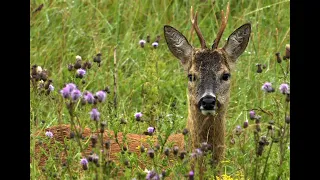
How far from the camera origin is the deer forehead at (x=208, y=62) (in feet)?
15.6

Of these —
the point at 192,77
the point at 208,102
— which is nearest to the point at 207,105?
the point at 208,102

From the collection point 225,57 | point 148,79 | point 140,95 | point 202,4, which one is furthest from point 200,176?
point 202,4

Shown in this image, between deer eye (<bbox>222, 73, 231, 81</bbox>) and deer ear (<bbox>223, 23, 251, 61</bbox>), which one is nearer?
deer eye (<bbox>222, 73, 231, 81</bbox>)

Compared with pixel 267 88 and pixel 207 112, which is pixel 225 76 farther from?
pixel 267 88

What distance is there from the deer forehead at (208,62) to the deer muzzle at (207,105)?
1.00 ft

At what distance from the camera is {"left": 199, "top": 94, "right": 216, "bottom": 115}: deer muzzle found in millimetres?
4423

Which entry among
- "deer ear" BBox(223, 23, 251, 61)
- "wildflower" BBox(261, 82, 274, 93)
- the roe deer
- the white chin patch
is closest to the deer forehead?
the roe deer

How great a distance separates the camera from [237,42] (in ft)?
17.0

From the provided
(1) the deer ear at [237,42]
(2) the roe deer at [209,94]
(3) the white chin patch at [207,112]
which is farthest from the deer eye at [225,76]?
(3) the white chin patch at [207,112]

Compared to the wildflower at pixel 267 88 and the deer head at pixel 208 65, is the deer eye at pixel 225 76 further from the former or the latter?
the wildflower at pixel 267 88

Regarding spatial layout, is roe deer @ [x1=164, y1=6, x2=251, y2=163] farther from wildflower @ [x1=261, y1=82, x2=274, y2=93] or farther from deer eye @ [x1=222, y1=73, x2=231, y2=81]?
wildflower @ [x1=261, y1=82, x2=274, y2=93]

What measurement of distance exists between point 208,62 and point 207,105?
0.42 meters

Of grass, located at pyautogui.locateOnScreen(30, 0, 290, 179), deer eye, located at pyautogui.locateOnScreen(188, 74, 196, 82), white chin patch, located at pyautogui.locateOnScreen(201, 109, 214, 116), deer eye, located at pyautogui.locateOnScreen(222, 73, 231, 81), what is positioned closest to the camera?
white chin patch, located at pyautogui.locateOnScreen(201, 109, 214, 116)
